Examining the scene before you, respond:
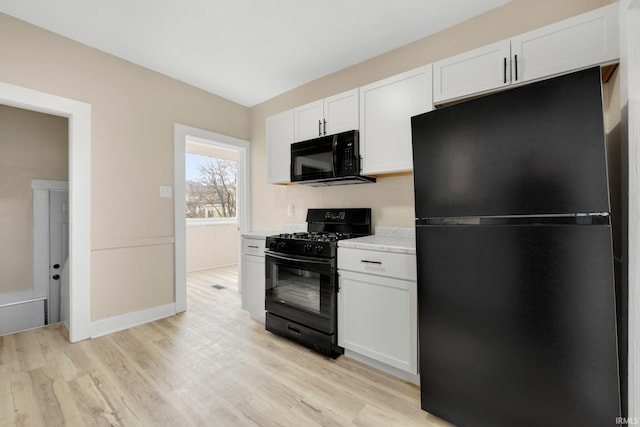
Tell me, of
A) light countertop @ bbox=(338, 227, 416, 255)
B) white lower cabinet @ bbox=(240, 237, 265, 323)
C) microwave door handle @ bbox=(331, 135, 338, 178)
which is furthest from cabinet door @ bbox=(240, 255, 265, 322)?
microwave door handle @ bbox=(331, 135, 338, 178)

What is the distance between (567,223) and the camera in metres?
1.13

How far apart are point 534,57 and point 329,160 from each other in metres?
1.54

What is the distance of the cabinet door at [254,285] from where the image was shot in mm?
2734

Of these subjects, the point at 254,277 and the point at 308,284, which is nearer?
the point at 308,284

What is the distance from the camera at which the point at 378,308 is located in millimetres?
1927

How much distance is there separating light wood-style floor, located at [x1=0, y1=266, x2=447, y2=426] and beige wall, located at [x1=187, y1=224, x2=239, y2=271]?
2.63m

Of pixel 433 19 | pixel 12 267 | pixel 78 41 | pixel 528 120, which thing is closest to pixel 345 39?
pixel 433 19

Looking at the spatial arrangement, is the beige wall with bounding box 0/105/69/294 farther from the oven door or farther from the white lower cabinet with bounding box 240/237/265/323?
the oven door

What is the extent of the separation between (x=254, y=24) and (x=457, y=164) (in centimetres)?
195

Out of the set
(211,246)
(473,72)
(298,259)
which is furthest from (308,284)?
(211,246)

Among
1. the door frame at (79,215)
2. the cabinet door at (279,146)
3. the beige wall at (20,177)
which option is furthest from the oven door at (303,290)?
the beige wall at (20,177)

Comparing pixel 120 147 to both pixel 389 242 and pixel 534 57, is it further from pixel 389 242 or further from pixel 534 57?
pixel 534 57

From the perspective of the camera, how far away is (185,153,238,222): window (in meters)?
5.41

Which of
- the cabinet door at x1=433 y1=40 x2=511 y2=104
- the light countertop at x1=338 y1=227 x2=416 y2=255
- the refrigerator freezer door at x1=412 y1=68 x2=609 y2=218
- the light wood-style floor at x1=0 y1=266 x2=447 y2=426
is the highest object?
the cabinet door at x1=433 y1=40 x2=511 y2=104
